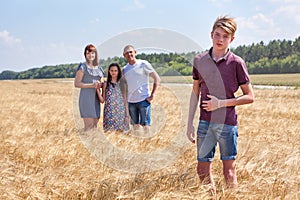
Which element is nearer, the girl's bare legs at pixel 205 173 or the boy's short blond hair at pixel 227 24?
the boy's short blond hair at pixel 227 24

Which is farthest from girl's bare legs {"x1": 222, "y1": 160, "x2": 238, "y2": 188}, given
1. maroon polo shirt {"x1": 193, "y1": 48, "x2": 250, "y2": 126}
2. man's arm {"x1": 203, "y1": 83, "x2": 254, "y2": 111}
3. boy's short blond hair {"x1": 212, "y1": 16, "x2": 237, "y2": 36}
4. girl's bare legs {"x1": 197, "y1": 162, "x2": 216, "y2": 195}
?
boy's short blond hair {"x1": 212, "y1": 16, "x2": 237, "y2": 36}

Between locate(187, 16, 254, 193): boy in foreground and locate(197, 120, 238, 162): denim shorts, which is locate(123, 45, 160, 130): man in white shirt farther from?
locate(197, 120, 238, 162): denim shorts

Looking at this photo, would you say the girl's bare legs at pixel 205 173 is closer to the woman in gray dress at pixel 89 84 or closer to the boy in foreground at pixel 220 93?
the boy in foreground at pixel 220 93

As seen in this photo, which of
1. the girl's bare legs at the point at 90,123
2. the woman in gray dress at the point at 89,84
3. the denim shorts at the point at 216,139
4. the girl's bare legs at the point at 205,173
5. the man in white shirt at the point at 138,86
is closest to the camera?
the denim shorts at the point at 216,139

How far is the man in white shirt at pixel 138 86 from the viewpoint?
5.31m

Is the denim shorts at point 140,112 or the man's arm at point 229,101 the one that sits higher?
the man's arm at point 229,101

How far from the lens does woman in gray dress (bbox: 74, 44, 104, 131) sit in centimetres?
544

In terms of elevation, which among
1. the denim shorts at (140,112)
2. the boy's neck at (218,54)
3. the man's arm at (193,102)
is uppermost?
the boy's neck at (218,54)

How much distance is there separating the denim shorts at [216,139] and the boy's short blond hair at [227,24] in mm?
728

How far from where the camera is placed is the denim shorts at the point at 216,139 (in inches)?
115

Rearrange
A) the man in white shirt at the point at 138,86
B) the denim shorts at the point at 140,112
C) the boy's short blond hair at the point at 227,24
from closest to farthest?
the boy's short blond hair at the point at 227,24 < the man in white shirt at the point at 138,86 < the denim shorts at the point at 140,112

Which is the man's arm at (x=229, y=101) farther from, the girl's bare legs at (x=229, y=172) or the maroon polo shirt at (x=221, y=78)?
the girl's bare legs at (x=229, y=172)

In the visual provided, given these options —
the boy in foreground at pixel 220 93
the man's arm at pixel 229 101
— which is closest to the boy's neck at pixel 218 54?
the boy in foreground at pixel 220 93

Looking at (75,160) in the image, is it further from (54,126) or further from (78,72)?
(54,126)
